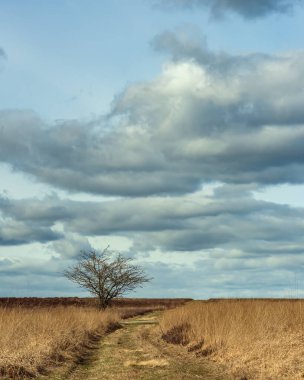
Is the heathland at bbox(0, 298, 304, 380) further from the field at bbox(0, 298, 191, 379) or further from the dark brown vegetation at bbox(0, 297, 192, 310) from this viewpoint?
the dark brown vegetation at bbox(0, 297, 192, 310)

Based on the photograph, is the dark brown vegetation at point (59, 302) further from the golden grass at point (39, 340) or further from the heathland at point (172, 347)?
the heathland at point (172, 347)

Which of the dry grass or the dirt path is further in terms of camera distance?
the dry grass

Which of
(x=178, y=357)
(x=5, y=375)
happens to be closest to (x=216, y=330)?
(x=178, y=357)

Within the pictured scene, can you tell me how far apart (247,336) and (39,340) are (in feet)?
21.5

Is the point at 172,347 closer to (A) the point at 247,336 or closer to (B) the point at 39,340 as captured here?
(A) the point at 247,336

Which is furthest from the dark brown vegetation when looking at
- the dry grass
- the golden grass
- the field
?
the dry grass

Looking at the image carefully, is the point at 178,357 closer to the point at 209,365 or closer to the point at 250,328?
the point at 209,365

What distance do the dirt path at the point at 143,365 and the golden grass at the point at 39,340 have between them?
823mm

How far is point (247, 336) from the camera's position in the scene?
1806cm

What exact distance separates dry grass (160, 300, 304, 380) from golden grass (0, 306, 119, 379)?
379cm

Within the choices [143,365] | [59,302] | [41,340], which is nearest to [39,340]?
[41,340]

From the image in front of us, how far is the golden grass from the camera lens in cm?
1402

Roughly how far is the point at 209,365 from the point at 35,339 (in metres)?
5.81

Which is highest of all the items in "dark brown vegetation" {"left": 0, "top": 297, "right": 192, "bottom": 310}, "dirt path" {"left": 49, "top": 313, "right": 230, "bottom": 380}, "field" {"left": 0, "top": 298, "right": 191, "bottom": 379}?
"dark brown vegetation" {"left": 0, "top": 297, "right": 192, "bottom": 310}
